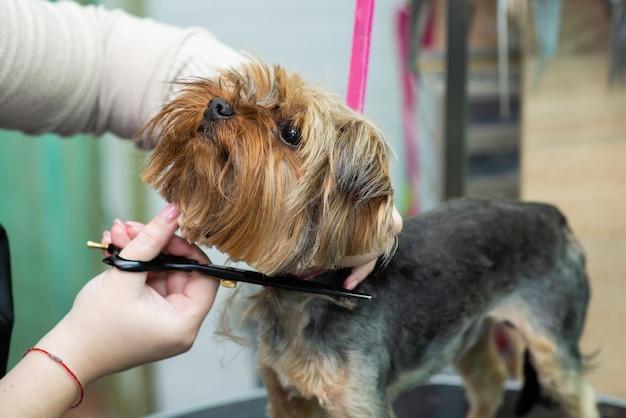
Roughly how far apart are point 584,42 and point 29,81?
1.55 m

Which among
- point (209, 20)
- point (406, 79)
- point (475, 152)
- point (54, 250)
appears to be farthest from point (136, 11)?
point (475, 152)

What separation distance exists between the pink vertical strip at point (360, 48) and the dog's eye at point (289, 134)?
16cm

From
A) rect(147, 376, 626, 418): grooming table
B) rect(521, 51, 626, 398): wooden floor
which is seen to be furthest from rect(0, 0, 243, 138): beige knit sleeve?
rect(521, 51, 626, 398): wooden floor

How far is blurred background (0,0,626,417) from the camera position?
1.81m

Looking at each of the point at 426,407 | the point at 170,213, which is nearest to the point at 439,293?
the point at 170,213

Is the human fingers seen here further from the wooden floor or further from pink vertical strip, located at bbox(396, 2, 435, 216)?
pink vertical strip, located at bbox(396, 2, 435, 216)

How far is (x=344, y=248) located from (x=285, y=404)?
37cm

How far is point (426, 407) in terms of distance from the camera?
1558 millimetres

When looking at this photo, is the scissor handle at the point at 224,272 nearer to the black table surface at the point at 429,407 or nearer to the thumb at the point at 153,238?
the thumb at the point at 153,238

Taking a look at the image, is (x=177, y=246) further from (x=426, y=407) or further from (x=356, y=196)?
(x=426, y=407)

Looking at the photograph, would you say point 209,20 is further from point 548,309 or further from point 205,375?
point 548,309

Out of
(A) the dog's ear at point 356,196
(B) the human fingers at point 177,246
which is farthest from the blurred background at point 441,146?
(A) the dog's ear at point 356,196

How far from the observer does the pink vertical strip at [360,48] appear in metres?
0.86

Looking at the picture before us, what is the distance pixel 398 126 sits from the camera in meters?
2.50
